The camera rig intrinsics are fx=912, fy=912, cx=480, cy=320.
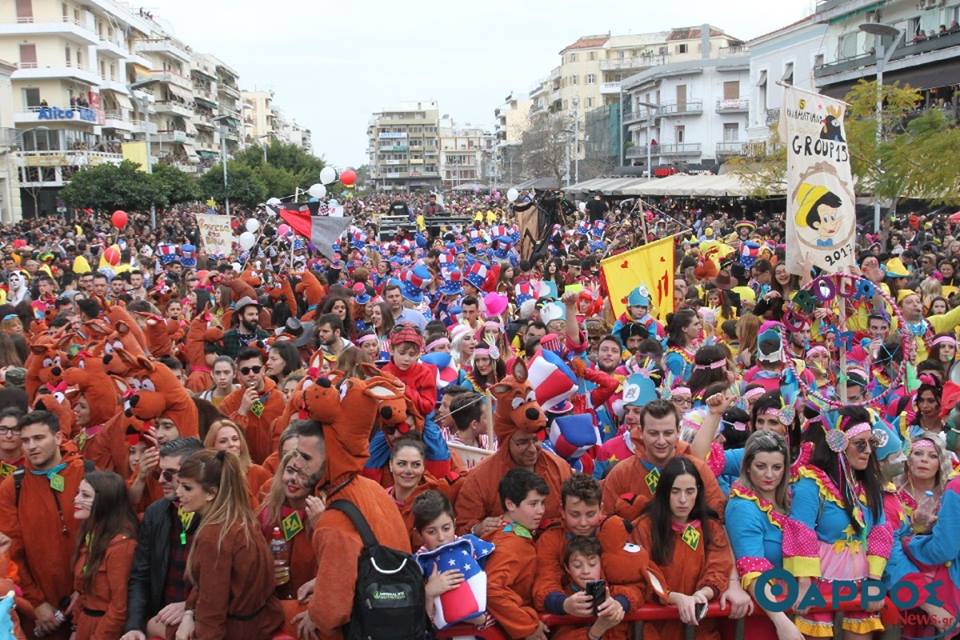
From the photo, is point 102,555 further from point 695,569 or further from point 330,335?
point 330,335

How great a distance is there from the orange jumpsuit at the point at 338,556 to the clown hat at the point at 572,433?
1537mm

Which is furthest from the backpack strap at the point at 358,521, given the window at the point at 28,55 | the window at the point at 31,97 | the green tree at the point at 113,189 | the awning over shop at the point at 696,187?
the window at the point at 28,55

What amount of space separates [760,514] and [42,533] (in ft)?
11.8

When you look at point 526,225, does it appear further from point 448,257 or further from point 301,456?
point 301,456

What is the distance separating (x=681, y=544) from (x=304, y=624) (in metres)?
1.72

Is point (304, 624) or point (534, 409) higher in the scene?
point (534, 409)

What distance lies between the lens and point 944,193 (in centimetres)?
2027

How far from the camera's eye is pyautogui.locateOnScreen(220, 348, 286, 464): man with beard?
6.36 meters

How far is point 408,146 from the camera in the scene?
181625mm

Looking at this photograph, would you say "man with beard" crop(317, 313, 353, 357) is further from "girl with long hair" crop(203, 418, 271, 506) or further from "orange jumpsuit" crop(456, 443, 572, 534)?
"orange jumpsuit" crop(456, 443, 572, 534)

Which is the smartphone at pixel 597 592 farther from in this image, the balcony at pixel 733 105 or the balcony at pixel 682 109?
the balcony at pixel 682 109

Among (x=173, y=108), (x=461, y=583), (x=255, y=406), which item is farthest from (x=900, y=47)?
(x=173, y=108)

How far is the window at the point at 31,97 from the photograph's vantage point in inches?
2093

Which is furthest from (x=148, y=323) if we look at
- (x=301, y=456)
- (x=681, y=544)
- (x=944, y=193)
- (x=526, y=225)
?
(x=944, y=193)
